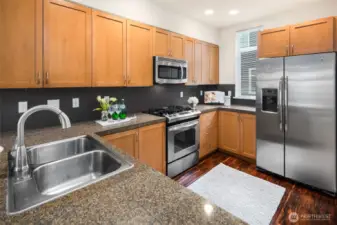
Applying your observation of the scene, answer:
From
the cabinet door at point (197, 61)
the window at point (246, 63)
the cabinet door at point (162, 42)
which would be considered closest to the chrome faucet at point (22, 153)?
the cabinet door at point (162, 42)

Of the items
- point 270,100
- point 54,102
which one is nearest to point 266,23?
point 270,100

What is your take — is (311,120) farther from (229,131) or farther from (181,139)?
(181,139)

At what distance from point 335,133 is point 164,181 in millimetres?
2394

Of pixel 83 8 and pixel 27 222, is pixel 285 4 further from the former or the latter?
pixel 27 222

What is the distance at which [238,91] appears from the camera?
160 inches

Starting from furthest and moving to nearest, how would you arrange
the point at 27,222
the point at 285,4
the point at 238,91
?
the point at 238,91
the point at 285,4
the point at 27,222

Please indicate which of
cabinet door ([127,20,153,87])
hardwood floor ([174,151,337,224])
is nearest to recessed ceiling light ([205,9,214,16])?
cabinet door ([127,20,153,87])

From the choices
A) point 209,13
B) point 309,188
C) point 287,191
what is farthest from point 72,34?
point 309,188

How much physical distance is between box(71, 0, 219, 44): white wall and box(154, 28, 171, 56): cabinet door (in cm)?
12

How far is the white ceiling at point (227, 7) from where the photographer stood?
9.37 feet

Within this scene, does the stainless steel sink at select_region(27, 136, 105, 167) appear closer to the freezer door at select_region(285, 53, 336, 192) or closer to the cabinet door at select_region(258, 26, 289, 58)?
the freezer door at select_region(285, 53, 336, 192)

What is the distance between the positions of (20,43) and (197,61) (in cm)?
271

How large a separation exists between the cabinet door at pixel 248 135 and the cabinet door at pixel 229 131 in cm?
10

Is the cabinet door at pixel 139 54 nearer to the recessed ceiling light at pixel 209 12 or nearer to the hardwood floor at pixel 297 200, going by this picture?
the recessed ceiling light at pixel 209 12
